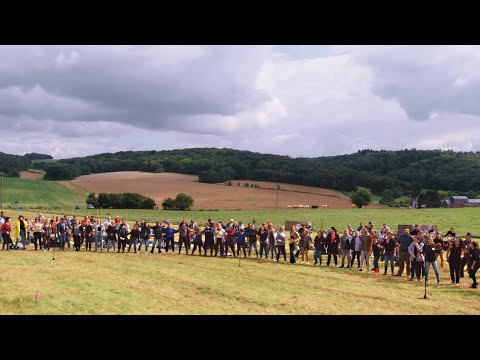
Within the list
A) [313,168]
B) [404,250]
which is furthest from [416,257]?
[313,168]

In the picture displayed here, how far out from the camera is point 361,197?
3142 inches

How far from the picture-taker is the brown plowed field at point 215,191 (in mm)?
73800

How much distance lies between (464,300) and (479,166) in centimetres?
10280

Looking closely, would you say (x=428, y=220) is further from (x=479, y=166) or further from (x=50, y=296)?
(x=479, y=166)

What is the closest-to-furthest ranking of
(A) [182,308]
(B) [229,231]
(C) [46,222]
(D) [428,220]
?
(A) [182,308] < (B) [229,231] < (C) [46,222] < (D) [428,220]

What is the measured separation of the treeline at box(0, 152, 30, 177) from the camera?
331 feet

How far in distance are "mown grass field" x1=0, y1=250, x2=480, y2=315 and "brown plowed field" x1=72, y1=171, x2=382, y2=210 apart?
4974cm

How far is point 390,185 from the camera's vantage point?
9094cm

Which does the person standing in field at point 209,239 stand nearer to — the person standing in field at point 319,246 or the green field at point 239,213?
the person standing in field at point 319,246

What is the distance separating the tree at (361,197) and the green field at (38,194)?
43939mm
